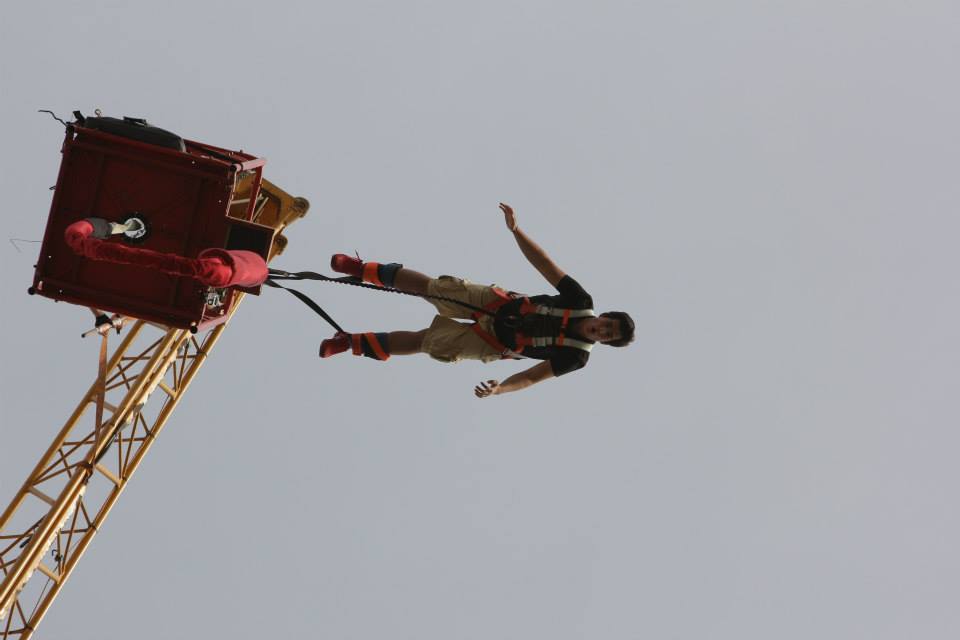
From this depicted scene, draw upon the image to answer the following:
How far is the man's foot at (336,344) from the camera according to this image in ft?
25.1

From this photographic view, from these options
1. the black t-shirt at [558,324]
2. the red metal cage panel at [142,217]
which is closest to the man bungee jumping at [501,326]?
the black t-shirt at [558,324]

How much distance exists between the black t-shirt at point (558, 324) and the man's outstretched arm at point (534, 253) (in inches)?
3.3

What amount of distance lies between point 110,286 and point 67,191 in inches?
34.2

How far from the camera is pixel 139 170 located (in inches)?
280

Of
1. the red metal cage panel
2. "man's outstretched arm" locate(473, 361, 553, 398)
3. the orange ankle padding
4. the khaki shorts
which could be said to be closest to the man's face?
"man's outstretched arm" locate(473, 361, 553, 398)

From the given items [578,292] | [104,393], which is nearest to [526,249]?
[578,292]

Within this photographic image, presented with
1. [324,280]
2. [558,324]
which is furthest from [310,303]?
[558,324]

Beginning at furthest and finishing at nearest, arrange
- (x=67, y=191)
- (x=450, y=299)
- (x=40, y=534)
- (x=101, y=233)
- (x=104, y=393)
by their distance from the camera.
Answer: (x=104, y=393) < (x=40, y=534) < (x=450, y=299) < (x=67, y=191) < (x=101, y=233)

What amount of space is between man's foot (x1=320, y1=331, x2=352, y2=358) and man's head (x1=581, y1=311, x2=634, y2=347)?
219 centimetres

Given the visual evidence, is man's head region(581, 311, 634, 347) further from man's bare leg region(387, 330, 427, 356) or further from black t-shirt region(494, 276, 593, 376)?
man's bare leg region(387, 330, 427, 356)

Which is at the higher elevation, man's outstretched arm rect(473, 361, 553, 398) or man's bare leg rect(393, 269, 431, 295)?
man's bare leg rect(393, 269, 431, 295)

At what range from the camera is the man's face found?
7121 mm

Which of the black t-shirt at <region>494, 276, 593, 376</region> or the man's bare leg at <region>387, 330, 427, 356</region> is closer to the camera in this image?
the black t-shirt at <region>494, 276, 593, 376</region>

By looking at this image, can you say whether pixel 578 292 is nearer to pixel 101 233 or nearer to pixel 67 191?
pixel 101 233
